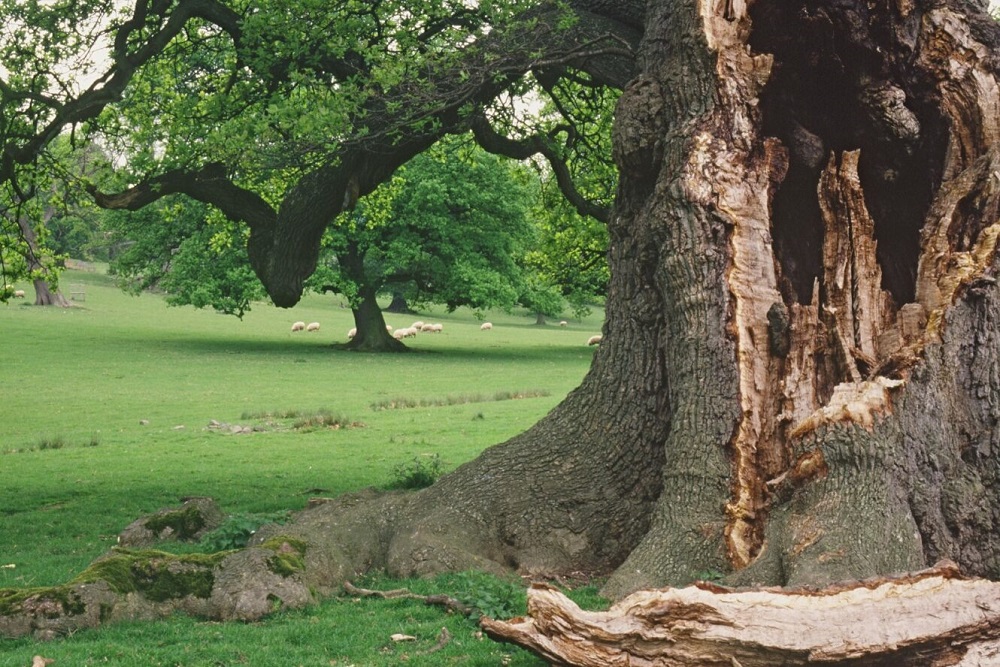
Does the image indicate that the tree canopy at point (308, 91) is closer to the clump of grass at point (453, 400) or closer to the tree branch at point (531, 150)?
the tree branch at point (531, 150)

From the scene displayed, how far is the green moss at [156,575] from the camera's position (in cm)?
896

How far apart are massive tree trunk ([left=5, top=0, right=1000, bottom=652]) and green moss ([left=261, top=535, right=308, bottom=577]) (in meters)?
0.05

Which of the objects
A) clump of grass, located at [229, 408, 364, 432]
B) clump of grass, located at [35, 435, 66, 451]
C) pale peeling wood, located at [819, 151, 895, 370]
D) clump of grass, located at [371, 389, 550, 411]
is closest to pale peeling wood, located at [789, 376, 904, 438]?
pale peeling wood, located at [819, 151, 895, 370]

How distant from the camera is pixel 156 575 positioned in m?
9.13

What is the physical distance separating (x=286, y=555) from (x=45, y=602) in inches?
81.2

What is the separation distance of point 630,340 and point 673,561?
251 cm

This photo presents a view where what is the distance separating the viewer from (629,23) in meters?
12.1

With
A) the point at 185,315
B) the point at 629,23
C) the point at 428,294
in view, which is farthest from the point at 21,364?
the point at 629,23

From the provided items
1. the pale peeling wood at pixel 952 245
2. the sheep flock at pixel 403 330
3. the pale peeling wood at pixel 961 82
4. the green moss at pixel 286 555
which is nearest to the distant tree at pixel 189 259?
the sheep flock at pixel 403 330

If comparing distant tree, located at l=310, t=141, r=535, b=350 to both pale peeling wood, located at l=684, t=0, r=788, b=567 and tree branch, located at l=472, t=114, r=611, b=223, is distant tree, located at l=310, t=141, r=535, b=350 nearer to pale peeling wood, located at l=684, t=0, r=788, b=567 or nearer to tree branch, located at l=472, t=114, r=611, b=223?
tree branch, located at l=472, t=114, r=611, b=223

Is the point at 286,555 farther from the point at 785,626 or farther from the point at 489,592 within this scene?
the point at 785,626

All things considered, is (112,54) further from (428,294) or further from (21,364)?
(428,294)

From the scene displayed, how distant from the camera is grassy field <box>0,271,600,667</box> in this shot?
8.11m

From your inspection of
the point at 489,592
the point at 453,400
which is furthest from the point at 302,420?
the point at 489,592
